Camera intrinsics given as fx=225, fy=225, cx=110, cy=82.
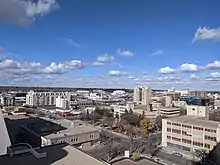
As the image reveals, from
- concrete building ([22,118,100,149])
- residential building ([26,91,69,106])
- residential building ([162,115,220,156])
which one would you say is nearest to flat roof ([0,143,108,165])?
concrete building ([22,118,100,149])

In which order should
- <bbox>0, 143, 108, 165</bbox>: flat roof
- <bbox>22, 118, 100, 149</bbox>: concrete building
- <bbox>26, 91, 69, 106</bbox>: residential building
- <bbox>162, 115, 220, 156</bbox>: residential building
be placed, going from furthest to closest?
<bbox>26, 91, 69, 106</bbox>: residential building < <bbox>22, 118, 100, 149</bbox>: concrete building < <bbox>162, 115, 220, 156</bbox>: residential building < <bbox>0, 143, 108, 165</bbox>: flat roof

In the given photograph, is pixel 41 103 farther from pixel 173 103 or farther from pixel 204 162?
pixel 204 162

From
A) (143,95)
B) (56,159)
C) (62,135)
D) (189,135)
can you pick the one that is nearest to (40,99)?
(143,95)

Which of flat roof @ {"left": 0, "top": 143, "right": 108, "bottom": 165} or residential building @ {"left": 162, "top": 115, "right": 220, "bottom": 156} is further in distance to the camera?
residential building @ {"left": 162, "top": 115, "right": 220, "bottom": 156}

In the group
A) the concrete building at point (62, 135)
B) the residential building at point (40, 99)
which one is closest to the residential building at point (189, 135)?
the concrete building at point (62, 135)

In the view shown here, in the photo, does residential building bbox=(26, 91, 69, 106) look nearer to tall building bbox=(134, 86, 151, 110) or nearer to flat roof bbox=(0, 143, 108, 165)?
tall building bbox=(134, 86, 151, 110)

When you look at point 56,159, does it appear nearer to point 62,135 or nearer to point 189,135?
point 62,135

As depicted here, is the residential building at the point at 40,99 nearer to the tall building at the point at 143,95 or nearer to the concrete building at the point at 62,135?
the tall building at the point at 143,95
